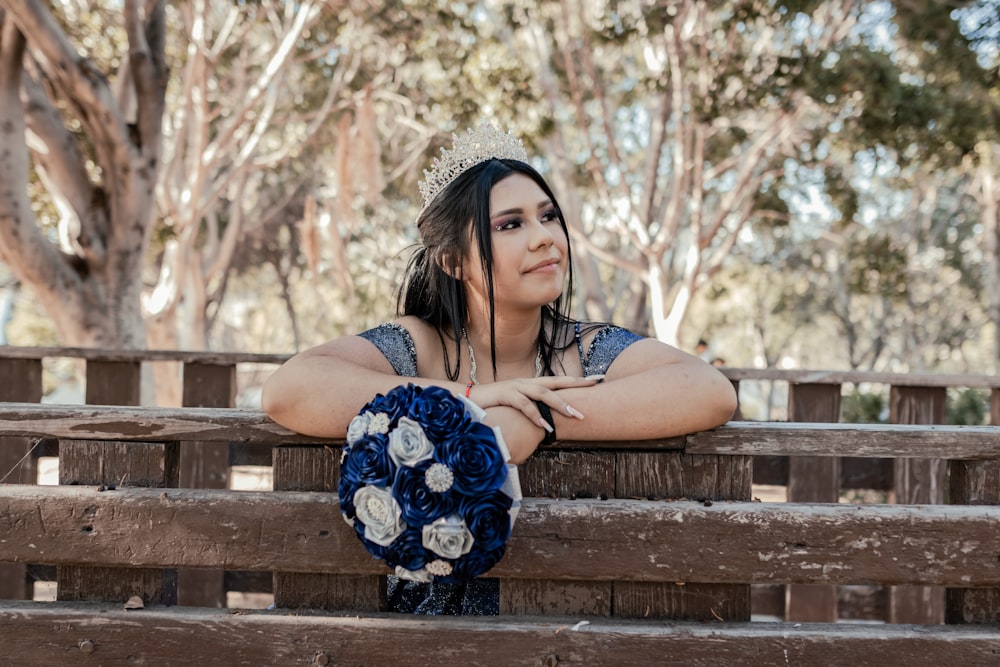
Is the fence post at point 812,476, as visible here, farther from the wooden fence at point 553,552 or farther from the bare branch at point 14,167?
the bare branch at point 14,167

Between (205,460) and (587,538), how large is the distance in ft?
8.65

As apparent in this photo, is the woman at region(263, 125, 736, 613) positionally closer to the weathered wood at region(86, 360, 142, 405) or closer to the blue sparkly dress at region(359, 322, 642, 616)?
the blue sparkly dress at region(359, 322, 642, 616)

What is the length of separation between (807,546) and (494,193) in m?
1.27

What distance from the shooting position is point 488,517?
1.44 m

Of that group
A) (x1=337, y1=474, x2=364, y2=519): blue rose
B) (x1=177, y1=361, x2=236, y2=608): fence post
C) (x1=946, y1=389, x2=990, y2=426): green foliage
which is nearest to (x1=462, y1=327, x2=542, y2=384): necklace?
(x1=337, y1=474, x2=364, y2=519): blue rose

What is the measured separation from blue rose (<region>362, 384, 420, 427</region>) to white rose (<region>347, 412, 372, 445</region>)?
21mm

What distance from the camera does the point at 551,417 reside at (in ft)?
5.43

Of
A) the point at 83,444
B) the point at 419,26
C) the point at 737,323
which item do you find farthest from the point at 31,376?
the point at 737,323

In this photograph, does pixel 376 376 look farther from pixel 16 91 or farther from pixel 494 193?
pixel 16 91

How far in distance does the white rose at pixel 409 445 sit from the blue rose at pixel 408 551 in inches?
4.8

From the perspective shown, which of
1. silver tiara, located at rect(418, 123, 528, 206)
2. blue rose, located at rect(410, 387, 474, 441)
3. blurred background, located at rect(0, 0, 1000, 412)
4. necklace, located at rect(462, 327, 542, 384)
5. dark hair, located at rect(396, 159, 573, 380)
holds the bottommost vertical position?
blue rose, located at rect(410, 387, 474, 441)

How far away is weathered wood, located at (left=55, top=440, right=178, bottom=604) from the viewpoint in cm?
167

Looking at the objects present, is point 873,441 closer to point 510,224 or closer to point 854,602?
point 510,224

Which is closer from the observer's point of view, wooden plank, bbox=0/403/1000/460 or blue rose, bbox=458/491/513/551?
blue rose, bbox=458/491/513/551
